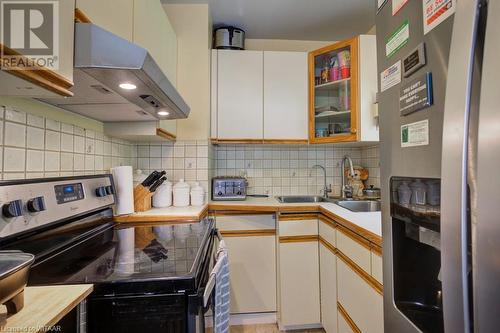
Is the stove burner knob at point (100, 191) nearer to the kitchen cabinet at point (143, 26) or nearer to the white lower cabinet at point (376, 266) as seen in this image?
the kitchen cabinet at point (143, 26)

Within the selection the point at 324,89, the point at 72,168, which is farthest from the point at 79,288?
the point at 324,89

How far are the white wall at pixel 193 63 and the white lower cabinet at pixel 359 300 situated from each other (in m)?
1.33

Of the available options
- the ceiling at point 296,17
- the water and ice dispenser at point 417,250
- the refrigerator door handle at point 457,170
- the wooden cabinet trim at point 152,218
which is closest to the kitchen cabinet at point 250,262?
the wooden cabinet trim at point 152,218

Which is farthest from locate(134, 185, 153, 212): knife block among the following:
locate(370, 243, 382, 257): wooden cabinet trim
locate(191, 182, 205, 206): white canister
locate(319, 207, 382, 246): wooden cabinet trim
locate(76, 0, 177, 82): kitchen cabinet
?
locate(370, 243, 382, 257): wooden cabinet trim

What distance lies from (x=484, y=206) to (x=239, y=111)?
6.07 ft

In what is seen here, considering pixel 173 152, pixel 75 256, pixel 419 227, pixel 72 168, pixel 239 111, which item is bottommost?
pixel 75 256

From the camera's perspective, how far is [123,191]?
1.45m

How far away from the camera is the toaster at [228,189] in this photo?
204cm

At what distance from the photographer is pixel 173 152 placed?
1.97 metres

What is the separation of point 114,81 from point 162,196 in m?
1.01

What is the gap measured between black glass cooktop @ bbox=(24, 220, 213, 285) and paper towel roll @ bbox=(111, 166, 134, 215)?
0.73ft

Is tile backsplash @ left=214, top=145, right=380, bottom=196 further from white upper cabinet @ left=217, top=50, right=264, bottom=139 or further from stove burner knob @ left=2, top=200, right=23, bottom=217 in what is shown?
stove burner knob @ left=2, top=200, right=23, bottom=217

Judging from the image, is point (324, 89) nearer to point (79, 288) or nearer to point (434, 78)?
point (434, 78)

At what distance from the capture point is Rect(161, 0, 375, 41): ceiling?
192cm
